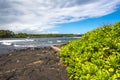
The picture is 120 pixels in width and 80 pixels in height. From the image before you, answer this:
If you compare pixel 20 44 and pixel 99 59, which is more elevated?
pixel 99 59

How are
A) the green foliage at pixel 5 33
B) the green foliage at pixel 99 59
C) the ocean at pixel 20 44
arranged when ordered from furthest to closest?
the green foliage at pixel 5 33 → the ocean at pixel 20 44 → the green foliage at pixel 99 59

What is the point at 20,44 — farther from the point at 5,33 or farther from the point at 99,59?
the point at 5,33

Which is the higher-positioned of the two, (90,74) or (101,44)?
(101,44)

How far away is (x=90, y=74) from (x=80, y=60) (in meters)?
1.39

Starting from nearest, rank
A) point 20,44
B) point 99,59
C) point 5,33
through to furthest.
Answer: point 99,59
point 20,44
point 5,33

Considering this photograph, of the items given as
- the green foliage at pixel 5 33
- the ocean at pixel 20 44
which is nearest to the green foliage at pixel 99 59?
the ocean at pixel 20 44

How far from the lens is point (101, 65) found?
5.54 metres

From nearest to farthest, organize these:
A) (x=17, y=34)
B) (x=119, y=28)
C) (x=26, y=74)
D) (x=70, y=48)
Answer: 1. (x=119, y=28)
2. (x=26, y=74)
3. (x=70, y=48)
4. (x=17, y=34)

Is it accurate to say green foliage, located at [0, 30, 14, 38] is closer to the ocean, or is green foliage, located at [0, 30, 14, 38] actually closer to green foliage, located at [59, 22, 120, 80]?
the ocean

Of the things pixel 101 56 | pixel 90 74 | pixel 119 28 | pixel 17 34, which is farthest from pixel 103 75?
pixel 17 34

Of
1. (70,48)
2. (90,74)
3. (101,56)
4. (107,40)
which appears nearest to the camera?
(90,74)

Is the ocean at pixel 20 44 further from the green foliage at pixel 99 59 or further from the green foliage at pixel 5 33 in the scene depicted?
the green foliage at pixel 5 33

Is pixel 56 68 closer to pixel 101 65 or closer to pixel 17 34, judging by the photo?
pixel 101 65

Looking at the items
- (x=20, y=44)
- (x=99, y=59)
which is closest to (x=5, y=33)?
(x=20, y=44)
